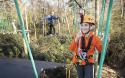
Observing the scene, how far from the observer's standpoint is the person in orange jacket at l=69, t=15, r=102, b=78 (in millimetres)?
3297

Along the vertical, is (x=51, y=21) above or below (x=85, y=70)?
above

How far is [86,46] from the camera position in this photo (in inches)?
131

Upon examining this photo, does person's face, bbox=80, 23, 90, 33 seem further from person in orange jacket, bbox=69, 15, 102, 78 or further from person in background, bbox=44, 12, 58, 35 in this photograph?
person in background, bbox=44, 12, 58, 35

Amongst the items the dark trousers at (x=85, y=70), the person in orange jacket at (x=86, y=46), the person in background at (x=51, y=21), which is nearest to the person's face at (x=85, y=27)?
the person in orange jacket at (x=86, y=46)

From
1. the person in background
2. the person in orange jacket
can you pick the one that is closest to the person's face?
the person in orange jacket

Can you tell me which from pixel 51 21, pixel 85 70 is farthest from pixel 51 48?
pixel 85 70

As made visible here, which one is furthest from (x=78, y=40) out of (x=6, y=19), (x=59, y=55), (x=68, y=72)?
(x=6, y=19)

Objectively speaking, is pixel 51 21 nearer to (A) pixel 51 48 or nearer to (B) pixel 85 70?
(A) pixel 51 48

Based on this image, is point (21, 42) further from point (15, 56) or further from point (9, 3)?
point (9, 3)

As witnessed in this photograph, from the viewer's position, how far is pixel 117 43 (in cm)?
899

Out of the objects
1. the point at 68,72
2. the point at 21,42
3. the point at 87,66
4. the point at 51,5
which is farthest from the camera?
the point at 51,5

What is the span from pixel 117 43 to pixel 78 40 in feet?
19.0

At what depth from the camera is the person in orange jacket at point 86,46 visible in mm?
3297

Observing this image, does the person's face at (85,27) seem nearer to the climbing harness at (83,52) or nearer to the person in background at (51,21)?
the climbing harness at (83,52)
